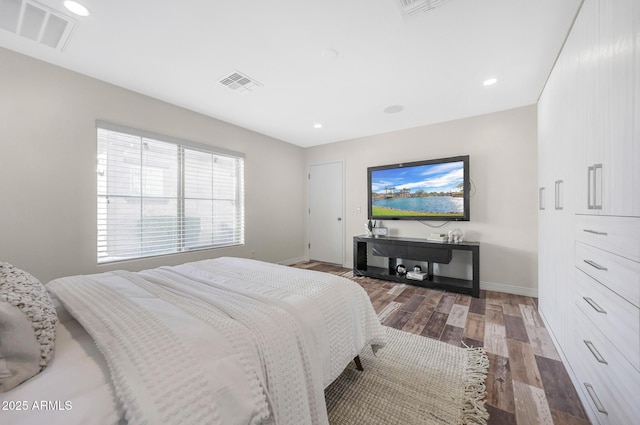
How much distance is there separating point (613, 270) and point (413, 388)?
3.98ft

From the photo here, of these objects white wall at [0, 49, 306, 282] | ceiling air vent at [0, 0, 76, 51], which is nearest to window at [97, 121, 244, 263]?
white wall at [0, 49, 306, 282]

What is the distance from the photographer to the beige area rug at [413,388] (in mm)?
1293

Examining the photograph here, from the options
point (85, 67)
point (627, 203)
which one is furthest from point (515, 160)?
point (85, 67)

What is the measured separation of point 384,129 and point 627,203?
3.28 m

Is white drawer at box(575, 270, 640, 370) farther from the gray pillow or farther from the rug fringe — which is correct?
the gray pillow

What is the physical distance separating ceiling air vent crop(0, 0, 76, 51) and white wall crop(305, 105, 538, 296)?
4.01m

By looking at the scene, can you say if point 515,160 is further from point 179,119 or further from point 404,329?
point 179,119

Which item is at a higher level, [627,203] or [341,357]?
[627,203]

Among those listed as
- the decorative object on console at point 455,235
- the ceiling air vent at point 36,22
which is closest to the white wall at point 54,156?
the ceiling air vent at point 36,22

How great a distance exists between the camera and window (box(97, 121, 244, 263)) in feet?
8.41

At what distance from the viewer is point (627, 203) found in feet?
3.30

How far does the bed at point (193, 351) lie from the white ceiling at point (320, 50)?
186 centimetres

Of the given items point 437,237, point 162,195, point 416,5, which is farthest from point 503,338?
point 162,195

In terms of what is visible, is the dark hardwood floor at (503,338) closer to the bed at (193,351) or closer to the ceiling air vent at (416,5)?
the bed at (193,351)
